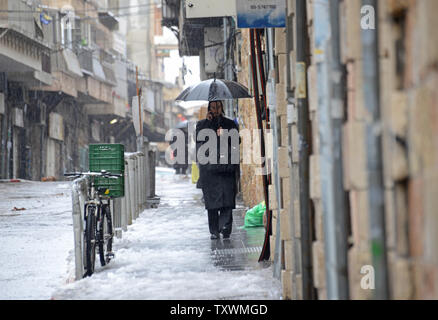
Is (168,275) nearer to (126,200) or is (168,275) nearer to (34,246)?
(34,246)

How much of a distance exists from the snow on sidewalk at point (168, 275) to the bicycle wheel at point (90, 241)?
0.37ft

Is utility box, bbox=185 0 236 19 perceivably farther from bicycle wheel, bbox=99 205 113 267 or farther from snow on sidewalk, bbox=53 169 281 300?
bicycle wheel, bbox=99 205 113 267

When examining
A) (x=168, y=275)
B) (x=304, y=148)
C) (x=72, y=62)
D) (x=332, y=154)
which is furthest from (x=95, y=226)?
(x=72, y=62)

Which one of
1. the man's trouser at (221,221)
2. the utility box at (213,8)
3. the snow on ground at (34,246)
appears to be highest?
the utility box at (213,8)

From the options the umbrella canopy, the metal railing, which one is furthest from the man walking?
the metal railing

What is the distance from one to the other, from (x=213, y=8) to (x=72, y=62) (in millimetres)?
25202

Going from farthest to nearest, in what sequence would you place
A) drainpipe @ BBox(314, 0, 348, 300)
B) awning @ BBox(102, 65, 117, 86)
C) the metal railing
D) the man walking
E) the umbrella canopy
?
awning @ BBox(102, 65, 117, 86), the umbrella canopy, the man walking, the metal railing, drainpipe @ BBox(314, 0, 348, 300)

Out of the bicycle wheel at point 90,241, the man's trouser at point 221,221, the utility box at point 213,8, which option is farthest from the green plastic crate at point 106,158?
the utility box at point 213,8

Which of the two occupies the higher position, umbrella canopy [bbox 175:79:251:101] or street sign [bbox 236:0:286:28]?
street sign [bbox 236:0:286:28]

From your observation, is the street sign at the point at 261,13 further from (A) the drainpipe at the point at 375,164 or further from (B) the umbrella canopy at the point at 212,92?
(A) the drainpipe at the point at 375,164

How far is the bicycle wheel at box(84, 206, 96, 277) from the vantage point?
23.4ft

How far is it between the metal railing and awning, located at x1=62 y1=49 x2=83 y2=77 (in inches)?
759

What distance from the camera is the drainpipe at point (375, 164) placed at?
312 cm

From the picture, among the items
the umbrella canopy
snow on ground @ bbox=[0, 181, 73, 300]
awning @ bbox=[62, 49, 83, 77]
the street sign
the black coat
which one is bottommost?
snow on ground @ bbox=[0, 181, 73, 300]
